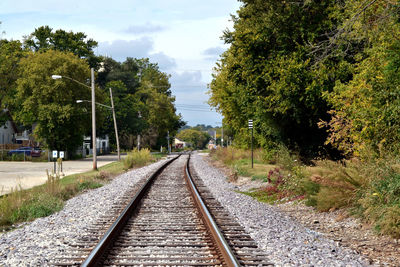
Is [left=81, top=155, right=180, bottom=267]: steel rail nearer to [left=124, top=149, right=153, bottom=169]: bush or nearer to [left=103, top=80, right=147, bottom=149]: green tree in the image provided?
[left=124, top=149, right=153, bottom=169]: bush

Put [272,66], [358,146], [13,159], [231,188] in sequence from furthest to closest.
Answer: [13,159]
[272,66]
[231,188]
[358,146]

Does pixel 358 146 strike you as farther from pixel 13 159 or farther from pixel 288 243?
pixel 13 159

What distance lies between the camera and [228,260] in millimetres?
6039

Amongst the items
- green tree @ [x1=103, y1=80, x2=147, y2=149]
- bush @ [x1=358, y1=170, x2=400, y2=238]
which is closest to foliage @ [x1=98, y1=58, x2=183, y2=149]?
green tree @ [x1=103, y1=80, x2=147, y2=149]

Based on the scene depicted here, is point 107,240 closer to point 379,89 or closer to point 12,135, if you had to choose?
point 379,89

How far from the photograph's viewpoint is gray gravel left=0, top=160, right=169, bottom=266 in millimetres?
6577

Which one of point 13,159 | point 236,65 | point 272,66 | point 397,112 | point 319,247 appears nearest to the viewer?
point 319,247

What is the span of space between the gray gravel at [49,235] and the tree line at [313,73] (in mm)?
7131

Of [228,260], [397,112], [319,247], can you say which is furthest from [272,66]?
[228,260]

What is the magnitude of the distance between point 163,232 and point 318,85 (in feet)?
38.1

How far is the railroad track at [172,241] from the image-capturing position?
246 inches

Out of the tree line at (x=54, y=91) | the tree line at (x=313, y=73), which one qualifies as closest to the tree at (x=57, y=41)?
the tree line at (x=54, y=91)

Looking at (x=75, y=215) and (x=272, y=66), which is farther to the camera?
(x=272, y=66)

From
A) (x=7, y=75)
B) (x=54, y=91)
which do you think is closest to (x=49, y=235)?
(x=54, y=91)
